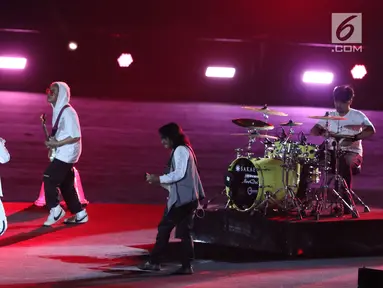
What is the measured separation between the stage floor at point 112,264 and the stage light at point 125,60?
8.65 m

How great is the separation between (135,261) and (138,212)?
322 centimetres

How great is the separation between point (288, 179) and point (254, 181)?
42 cm

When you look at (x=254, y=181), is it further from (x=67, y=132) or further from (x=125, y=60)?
(x=125, y=60)

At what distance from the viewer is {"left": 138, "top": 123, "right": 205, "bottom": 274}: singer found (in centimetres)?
802

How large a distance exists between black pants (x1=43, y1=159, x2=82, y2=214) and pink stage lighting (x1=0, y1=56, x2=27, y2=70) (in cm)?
922

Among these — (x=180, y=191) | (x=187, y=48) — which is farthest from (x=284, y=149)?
(x=187, y=48)

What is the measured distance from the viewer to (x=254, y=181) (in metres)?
9.94

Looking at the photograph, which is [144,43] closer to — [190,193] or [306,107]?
[306,107]

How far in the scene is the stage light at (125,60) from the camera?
19.4 m

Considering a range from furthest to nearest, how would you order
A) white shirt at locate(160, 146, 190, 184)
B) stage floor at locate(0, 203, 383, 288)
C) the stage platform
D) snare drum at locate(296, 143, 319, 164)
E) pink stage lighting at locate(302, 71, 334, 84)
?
pink stage lighting at locate(302, 71, 334, 84) < snare drum at locate(296, 143, 319, 164) < the stage platform < white shirt at locate(160, 146, 190, 184) < stage floor at locate(0, 203, 383, 288)

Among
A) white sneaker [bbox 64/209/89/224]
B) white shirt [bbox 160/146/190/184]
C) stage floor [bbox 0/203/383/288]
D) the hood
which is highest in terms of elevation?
the hood

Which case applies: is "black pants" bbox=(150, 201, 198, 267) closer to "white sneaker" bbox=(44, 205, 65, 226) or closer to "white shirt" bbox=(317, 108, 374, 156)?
"white sneaker" bbox=(44, 205, 65, 226)

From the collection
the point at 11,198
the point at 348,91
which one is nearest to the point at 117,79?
the point at 11,198

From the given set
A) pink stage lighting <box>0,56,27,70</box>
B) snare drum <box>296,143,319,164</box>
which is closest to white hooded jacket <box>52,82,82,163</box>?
snare drum <box>296,143,319,164</box>
